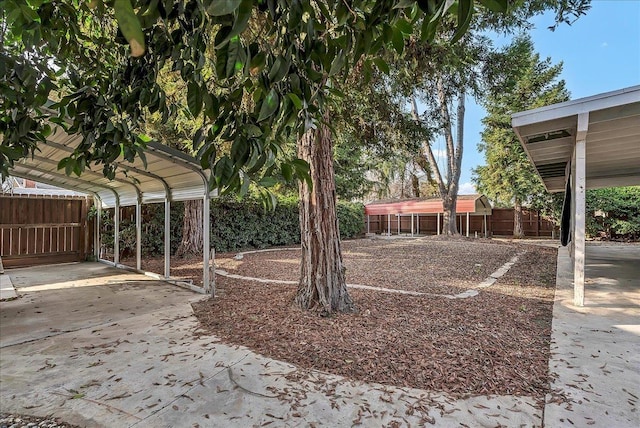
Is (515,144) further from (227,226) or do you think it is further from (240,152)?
(240,152)

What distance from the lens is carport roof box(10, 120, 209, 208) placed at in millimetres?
4938

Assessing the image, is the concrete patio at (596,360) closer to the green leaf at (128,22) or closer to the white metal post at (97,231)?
the green leaf at (128,22)

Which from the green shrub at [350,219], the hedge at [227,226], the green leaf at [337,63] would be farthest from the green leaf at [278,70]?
the green shrub at [350,219]

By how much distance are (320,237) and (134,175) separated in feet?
15.1

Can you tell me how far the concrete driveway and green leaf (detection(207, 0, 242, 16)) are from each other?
7.22ft

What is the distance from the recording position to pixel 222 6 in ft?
2.05

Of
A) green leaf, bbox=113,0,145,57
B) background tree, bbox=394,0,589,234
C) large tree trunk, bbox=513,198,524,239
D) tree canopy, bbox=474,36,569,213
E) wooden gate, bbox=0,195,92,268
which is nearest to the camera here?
green leaf, bbox=113,0,145,57

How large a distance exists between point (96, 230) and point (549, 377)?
1083 cm

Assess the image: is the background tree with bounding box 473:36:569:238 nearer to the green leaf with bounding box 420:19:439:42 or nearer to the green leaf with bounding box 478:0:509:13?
the green leaf with bounding box 420:19:439:42

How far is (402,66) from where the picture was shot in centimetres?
491

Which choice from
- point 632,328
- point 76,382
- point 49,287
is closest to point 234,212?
point 49,287

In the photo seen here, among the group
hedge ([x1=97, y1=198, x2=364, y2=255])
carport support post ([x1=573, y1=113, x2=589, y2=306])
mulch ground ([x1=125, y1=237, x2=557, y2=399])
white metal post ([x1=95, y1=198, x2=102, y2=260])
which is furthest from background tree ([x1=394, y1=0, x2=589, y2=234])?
white metal post ([x1=95, y1=198, x2=102, y2=260])

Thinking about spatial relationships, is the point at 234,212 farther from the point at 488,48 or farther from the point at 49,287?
the point at 488,48

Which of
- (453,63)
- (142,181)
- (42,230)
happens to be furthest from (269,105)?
(42,230)
